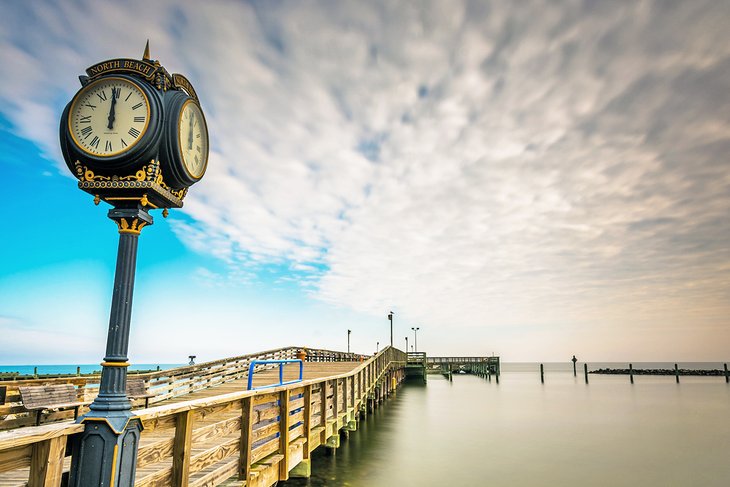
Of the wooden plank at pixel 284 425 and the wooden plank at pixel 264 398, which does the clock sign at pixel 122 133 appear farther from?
the wooden plank at pixel 284 425

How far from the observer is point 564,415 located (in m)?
29.1

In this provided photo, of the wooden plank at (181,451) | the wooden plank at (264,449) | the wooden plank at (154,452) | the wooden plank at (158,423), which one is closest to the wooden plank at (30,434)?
the wooden plank at (158,423)

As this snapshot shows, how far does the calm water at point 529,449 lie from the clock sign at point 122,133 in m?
8.42

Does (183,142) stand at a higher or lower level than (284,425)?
higher

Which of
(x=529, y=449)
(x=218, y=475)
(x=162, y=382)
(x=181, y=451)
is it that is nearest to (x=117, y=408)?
(x=181, y=451)

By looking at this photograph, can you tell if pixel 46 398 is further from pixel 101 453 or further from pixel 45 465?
pixel 45 465

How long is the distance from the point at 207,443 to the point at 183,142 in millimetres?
3911

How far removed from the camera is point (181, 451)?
486 cm

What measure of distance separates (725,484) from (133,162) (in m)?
18.4

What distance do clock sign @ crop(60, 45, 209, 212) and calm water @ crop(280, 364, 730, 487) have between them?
8.42 metres

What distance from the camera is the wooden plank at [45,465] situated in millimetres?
3221

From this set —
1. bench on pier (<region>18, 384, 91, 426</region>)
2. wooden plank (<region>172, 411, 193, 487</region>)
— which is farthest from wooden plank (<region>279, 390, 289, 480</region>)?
bench on pier (<region>18, 384, 91, 426</region>)

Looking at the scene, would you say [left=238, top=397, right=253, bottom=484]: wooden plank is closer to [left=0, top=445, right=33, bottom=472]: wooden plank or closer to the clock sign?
the clock sign

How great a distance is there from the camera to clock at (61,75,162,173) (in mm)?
4613
